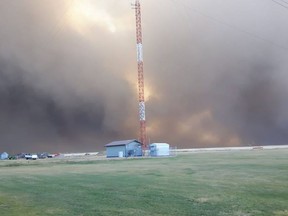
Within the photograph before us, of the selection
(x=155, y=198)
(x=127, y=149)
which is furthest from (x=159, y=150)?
(x=155, y=198)

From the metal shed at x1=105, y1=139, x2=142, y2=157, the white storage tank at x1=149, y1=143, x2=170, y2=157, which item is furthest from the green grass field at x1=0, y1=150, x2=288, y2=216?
the metal shed at x1=105, y1=139, x2=142, y2=157

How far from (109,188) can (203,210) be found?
10114 millimetres

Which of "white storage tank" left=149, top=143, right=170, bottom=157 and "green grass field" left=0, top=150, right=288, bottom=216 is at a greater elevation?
"white storage tank" left=149, top=143, right=170, bottom=157

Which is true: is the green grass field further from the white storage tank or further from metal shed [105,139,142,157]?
metal shed [105,139,142,157]

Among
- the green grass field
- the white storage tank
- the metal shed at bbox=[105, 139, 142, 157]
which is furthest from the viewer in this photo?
the metal shed at bbox=[105, 139, 142, 157]

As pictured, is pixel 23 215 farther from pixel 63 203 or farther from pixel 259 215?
pixel 259 215

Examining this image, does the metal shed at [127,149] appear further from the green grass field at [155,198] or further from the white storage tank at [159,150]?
the green grass field at [155,198]

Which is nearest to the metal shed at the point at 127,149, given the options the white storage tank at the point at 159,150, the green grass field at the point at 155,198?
the white storage tank at the point at 159,150

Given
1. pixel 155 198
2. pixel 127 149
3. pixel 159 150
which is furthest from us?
pixel 127 149

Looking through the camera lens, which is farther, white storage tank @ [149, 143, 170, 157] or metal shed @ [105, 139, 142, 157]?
metal shed @ [105, 139, 142, 157]

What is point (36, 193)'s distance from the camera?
84.4 feet

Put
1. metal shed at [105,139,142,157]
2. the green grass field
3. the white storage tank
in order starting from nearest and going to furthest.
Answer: the green grass field < the white storage tank < metal shed at [105,139,142,157]

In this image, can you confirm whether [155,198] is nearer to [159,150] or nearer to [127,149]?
[159,150]

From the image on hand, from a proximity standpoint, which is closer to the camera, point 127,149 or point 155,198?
point 155,198
